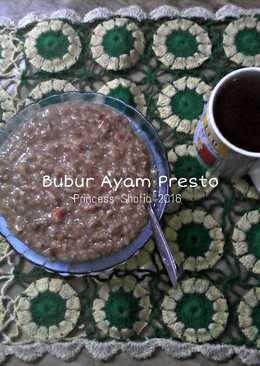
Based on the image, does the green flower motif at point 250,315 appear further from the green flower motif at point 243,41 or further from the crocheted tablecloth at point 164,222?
the green flower motif at point 243,41

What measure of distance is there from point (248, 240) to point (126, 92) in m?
0.35

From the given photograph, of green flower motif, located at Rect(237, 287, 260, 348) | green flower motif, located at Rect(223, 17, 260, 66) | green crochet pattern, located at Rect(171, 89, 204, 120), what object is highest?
green flower motif, located at Rect(223, 17, 260, 66)

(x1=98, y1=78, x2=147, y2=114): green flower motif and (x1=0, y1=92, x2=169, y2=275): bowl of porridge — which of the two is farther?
(x1=98, y1=78, x2=147, y2=114): green flower motif

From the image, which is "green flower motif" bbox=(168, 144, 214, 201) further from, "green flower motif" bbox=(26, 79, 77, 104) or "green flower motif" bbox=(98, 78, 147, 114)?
"green flower motif" bbox=(26, 79, 77, 104)

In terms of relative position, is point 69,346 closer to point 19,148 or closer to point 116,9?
point 19,148

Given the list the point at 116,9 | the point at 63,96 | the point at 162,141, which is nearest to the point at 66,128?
the point at 63,96

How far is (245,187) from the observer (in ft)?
3.07

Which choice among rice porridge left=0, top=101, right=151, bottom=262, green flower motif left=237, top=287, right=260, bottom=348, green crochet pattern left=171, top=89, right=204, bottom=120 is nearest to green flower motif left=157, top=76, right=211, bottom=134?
green crochet pattern left=171, top=89, right=204, bottom=120

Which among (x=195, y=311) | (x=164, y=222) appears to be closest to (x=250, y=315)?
(x=195, y=311)

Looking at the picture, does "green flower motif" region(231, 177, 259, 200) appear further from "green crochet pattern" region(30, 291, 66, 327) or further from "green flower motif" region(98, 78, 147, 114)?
"green crochet pattern" region(30, 291, 66, 327)

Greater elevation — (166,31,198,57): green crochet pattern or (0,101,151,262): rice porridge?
(166,31,198,57): green crochet pattern

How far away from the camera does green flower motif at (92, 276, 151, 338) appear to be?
88cm

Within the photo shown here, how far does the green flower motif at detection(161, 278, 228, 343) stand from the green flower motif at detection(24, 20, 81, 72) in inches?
18.8

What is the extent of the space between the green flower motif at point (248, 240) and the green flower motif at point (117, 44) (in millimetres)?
367
